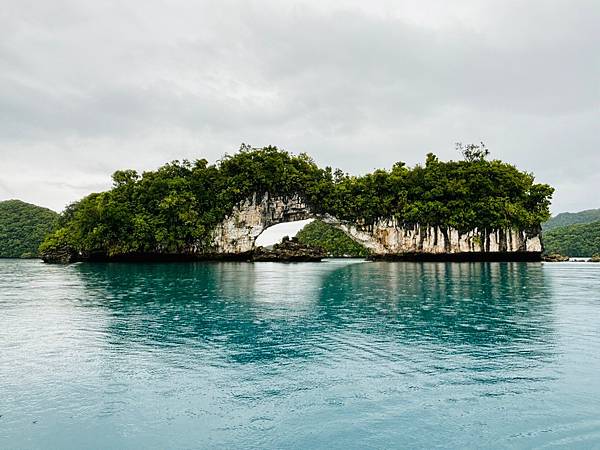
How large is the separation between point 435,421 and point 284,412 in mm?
2366

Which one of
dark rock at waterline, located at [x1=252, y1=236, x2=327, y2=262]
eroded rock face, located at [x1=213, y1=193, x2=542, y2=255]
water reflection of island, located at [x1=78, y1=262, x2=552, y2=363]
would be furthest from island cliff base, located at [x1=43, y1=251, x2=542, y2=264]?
water reflection of island, located at [x1=78, y1=262, x2=552, y2=363]

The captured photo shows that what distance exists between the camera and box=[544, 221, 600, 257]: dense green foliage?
94.6m

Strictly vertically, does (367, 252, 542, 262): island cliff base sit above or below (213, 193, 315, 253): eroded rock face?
below

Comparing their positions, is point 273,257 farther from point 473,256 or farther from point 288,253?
point 473,256

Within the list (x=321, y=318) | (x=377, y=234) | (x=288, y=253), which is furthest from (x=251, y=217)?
(x=321, y=318)

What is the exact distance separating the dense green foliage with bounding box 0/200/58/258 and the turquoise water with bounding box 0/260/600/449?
9137 centimetres

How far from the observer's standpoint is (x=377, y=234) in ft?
207

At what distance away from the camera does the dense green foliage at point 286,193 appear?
193 ft

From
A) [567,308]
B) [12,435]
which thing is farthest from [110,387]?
[567,308]

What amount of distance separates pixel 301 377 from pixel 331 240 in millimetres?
97300

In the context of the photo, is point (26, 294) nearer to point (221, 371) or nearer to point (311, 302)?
point (311, 302)

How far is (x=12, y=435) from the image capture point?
6516 mm

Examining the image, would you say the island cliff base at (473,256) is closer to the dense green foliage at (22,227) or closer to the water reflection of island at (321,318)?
the water reflection of island at (321,318)

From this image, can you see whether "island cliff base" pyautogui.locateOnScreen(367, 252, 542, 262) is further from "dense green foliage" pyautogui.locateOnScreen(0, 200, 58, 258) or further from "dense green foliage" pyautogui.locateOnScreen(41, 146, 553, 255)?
"dense green foliage" pyautogui.locateOnScreen(0, 200, 58, 258)
